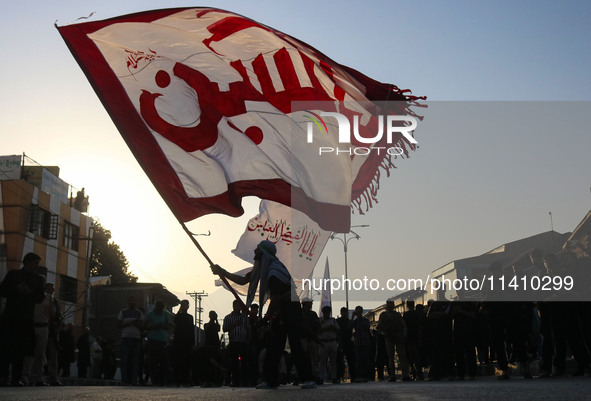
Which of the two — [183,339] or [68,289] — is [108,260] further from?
[183,339]

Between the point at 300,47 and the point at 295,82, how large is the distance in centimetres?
49

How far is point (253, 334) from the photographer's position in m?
14.8

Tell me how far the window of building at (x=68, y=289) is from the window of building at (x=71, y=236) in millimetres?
1936

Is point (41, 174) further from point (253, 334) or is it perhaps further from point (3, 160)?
point (253, 334)

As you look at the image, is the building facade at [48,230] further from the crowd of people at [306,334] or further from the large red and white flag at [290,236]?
the crowd of people at [306,334]

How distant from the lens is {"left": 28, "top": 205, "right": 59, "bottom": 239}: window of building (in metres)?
40.7

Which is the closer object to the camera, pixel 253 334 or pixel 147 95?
pixel 147 95

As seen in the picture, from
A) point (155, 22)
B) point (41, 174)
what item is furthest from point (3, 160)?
point (155, 22)

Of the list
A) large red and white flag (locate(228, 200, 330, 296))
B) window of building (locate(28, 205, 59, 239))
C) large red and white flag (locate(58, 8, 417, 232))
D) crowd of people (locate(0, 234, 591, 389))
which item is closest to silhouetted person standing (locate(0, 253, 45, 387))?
crowd of people (locate(0, 234, 591, 389))

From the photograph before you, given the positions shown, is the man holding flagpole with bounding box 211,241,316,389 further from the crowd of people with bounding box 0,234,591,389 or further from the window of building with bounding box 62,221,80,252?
the window of building with bounding box 62,221,80,252

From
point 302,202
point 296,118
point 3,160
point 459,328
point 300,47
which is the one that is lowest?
point 459,328

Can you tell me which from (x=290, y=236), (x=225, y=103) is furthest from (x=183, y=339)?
(x=225, y=103)

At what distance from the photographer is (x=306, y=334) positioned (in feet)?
34.8

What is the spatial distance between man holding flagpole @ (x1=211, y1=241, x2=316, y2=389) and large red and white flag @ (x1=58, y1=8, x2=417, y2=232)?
1.93 metres
